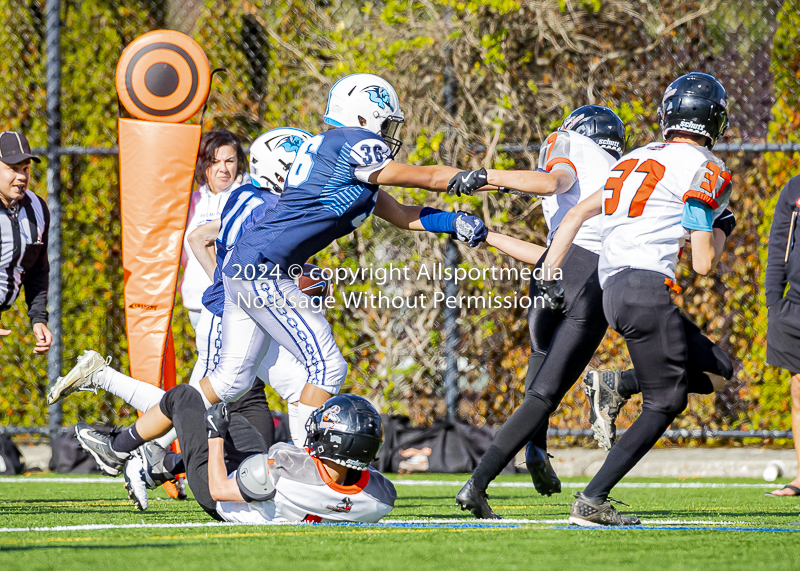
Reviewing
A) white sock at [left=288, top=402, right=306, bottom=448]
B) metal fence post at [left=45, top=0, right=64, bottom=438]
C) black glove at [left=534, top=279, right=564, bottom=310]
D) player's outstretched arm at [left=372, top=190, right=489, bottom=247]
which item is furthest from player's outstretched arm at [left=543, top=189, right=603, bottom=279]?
metal fence post at [left=45, top=0, right=64, bottom=438]

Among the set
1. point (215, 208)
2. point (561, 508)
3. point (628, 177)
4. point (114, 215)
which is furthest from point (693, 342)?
point (114, 215)

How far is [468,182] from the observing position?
14.5ft

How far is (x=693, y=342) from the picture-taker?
4203 millimetres

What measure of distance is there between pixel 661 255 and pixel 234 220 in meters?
2.34

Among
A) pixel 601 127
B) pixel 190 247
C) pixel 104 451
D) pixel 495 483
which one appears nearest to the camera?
pixel 104 451

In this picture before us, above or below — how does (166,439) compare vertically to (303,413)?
below

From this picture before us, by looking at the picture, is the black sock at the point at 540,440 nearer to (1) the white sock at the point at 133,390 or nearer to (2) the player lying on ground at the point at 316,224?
(2) the player lying on ground at the point at 316,224

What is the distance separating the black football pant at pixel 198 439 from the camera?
4.41 metres

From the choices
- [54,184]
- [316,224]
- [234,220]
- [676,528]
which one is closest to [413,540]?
[676,528]

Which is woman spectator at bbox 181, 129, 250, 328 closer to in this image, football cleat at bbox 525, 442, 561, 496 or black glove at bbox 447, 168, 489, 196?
black glove at bbox 447, 168, 489, 196

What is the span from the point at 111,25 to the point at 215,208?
352 centimetres

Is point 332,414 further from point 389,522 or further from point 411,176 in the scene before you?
point 411,176

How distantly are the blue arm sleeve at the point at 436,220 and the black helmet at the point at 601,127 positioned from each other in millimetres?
946

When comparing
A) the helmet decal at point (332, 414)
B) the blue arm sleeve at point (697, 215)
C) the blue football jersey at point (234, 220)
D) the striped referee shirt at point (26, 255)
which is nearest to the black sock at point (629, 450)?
the blue arm sleeve at point (697, 215)
